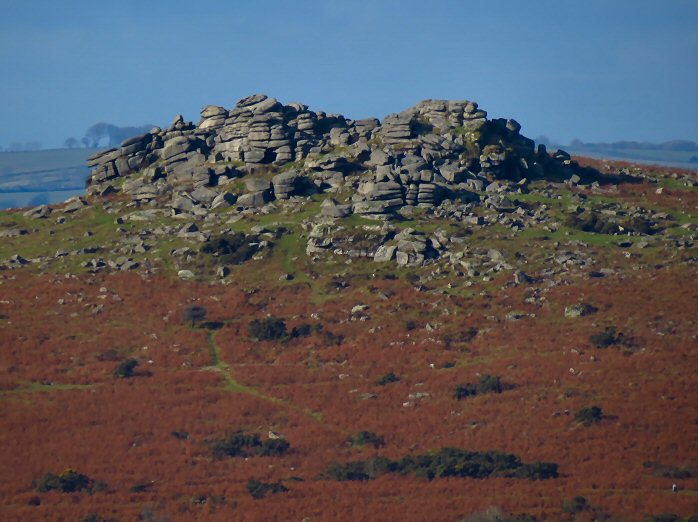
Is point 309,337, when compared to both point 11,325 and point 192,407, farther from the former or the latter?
point 11,325

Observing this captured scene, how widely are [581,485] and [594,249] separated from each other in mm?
43313

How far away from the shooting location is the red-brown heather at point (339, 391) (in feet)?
186

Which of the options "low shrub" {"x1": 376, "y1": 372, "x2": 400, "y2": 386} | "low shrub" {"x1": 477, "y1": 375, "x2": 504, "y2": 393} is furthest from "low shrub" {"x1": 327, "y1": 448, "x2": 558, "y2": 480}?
"low shrub" {"x1": 376, "y1": 372, "x2": 400, "y2": 386}

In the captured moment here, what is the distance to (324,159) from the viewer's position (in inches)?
4441

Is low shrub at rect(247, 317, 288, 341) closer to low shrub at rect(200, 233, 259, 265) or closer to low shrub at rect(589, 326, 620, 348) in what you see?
low shrub at rect(200, 233, 259, 265)

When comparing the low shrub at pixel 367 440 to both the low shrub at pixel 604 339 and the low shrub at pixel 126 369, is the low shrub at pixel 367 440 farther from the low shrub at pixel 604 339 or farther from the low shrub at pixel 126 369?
the low shrub at pixel 126 369

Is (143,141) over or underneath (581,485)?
over

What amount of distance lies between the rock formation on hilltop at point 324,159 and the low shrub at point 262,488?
1887 inches

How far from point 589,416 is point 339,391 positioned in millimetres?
17452

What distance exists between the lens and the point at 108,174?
124562 millimetres

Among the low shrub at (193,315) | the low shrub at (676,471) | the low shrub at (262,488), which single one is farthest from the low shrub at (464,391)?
the low shrub at (193,315)

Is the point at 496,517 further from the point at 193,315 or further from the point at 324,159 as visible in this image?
the point at 324,159

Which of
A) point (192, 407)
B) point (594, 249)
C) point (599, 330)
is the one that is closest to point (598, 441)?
point (599, 330)

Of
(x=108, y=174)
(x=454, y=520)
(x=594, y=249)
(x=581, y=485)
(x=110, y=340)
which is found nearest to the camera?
(x=454, y=520)
